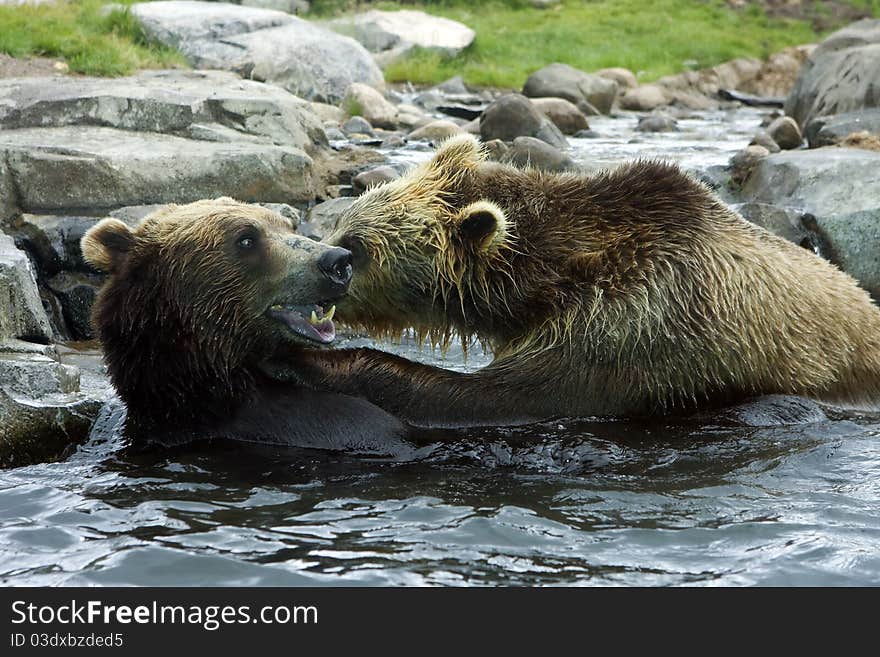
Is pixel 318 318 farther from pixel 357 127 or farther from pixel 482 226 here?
pixel 357 127

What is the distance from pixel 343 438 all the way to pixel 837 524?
2.54 meters

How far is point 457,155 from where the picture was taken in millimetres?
7004

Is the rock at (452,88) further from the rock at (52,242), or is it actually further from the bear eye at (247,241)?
the bear eye at (247,241)

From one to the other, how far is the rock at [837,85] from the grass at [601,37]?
9.09 metres

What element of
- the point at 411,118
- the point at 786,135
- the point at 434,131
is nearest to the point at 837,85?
the point at 786,135

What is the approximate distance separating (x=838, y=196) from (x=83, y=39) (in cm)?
1096

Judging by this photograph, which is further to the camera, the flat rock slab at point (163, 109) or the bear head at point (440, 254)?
the flat rock slab at point (163, 109)

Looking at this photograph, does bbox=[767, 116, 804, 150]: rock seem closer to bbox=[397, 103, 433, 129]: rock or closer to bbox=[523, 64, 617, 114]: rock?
bbox=[397, 103, 433, 129]: rock

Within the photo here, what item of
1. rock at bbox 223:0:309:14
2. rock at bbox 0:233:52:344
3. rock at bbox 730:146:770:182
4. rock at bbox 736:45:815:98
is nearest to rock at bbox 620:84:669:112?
rock at bbox 736:45:815:98

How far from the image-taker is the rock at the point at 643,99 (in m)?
28.3

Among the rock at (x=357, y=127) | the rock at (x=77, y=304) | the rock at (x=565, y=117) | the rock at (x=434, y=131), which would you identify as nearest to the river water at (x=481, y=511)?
the rock at (x=77, y=304)

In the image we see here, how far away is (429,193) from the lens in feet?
22.5
